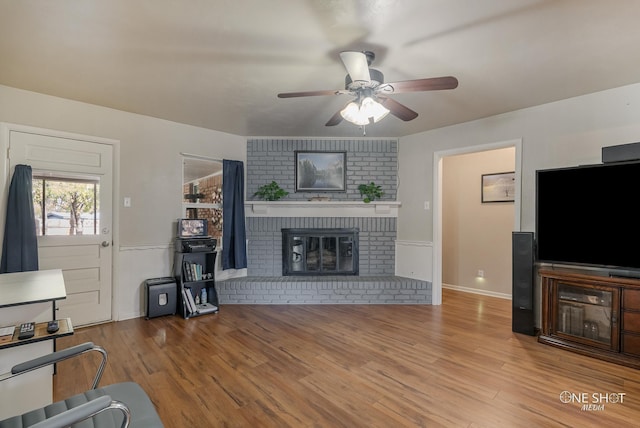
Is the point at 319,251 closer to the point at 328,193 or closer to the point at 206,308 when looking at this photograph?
the point at 328,193

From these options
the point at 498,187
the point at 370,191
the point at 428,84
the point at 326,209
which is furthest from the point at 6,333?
the point at 498,187

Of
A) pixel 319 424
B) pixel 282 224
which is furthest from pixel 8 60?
pixel 319 424

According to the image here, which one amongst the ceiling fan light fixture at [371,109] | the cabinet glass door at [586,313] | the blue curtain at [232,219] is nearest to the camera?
the ceiling fan light fixture at [371,109]

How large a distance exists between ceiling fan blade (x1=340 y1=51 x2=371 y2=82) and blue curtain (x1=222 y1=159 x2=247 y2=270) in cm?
270

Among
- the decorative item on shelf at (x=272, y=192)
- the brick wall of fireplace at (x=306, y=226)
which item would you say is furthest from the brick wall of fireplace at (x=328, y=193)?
the decorative item on shelf at (x=272, y=192)

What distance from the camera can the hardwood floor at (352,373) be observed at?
1.82 meters

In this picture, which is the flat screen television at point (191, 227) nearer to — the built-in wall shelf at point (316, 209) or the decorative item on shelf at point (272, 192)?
the built-in wall shelf at point (316, 209)

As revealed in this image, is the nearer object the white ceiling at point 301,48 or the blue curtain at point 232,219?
the white ceiling at point 301,48

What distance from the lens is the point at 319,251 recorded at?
4.50m

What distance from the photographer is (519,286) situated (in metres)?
3.16

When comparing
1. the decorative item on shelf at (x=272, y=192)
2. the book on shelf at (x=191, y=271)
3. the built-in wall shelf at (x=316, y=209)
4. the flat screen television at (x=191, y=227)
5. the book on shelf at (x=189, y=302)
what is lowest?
the book on shelf at (x=189, y=302)

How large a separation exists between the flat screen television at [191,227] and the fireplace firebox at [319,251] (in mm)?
1154

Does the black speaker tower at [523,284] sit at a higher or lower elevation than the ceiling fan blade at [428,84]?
lower

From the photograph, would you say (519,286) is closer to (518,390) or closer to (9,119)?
(518,390)
